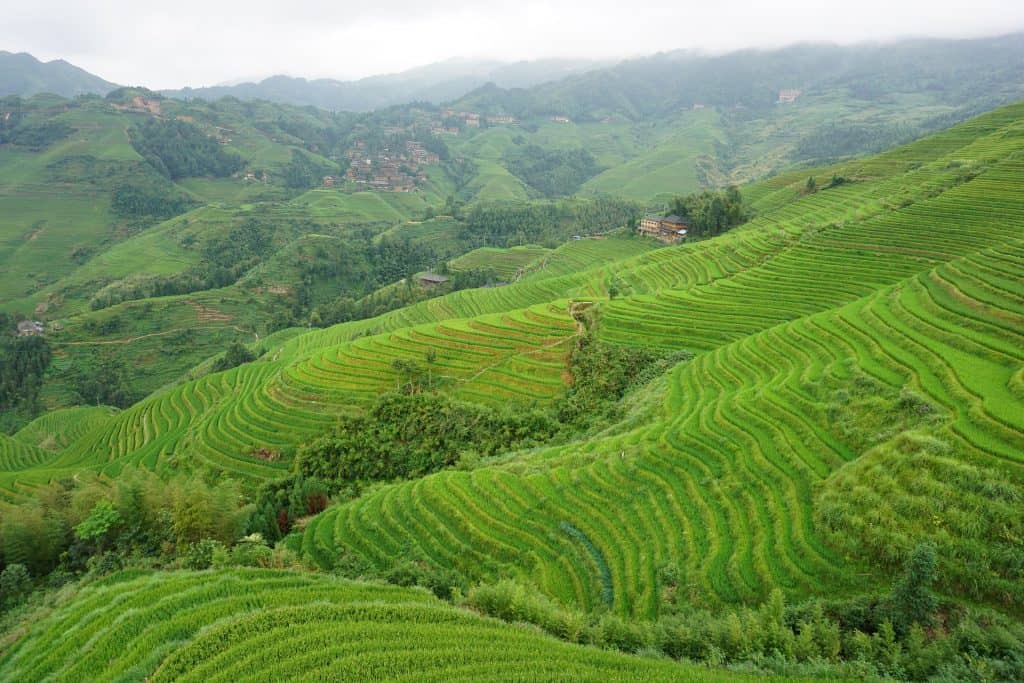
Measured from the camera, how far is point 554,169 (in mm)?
186875

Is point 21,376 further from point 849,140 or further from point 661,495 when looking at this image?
point 849,140

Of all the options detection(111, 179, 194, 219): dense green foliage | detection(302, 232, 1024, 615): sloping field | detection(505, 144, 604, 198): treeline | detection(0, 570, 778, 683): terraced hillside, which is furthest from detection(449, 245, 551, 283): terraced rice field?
detection(505, 144, 604, 198): treeline

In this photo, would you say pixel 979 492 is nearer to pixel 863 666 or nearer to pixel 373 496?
pixel 863 666

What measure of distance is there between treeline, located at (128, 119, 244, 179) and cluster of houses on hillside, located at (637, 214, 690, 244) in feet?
444

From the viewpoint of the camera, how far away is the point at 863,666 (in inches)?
353

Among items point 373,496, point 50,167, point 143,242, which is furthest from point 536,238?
point 50,167

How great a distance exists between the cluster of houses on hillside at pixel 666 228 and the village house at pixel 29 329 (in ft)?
279

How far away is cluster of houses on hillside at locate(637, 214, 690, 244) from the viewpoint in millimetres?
70938

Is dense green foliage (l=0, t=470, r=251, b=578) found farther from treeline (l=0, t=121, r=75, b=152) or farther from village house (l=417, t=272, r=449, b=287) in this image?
treeline (l=0, t=121, r=75, b=152)

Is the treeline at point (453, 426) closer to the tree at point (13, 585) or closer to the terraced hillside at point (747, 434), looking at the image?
the terraced hillside at point (747, 434)

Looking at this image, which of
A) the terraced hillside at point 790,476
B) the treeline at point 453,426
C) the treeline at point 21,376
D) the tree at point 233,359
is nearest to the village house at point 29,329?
the treeline at point 21,376

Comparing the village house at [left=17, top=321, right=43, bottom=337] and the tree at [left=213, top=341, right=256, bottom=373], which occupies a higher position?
the village house at [left=17, top=321, right=43, bottom=337]

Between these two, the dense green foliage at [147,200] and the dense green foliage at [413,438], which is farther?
the dense green foliage at [147,200]

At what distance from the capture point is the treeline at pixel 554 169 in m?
178
